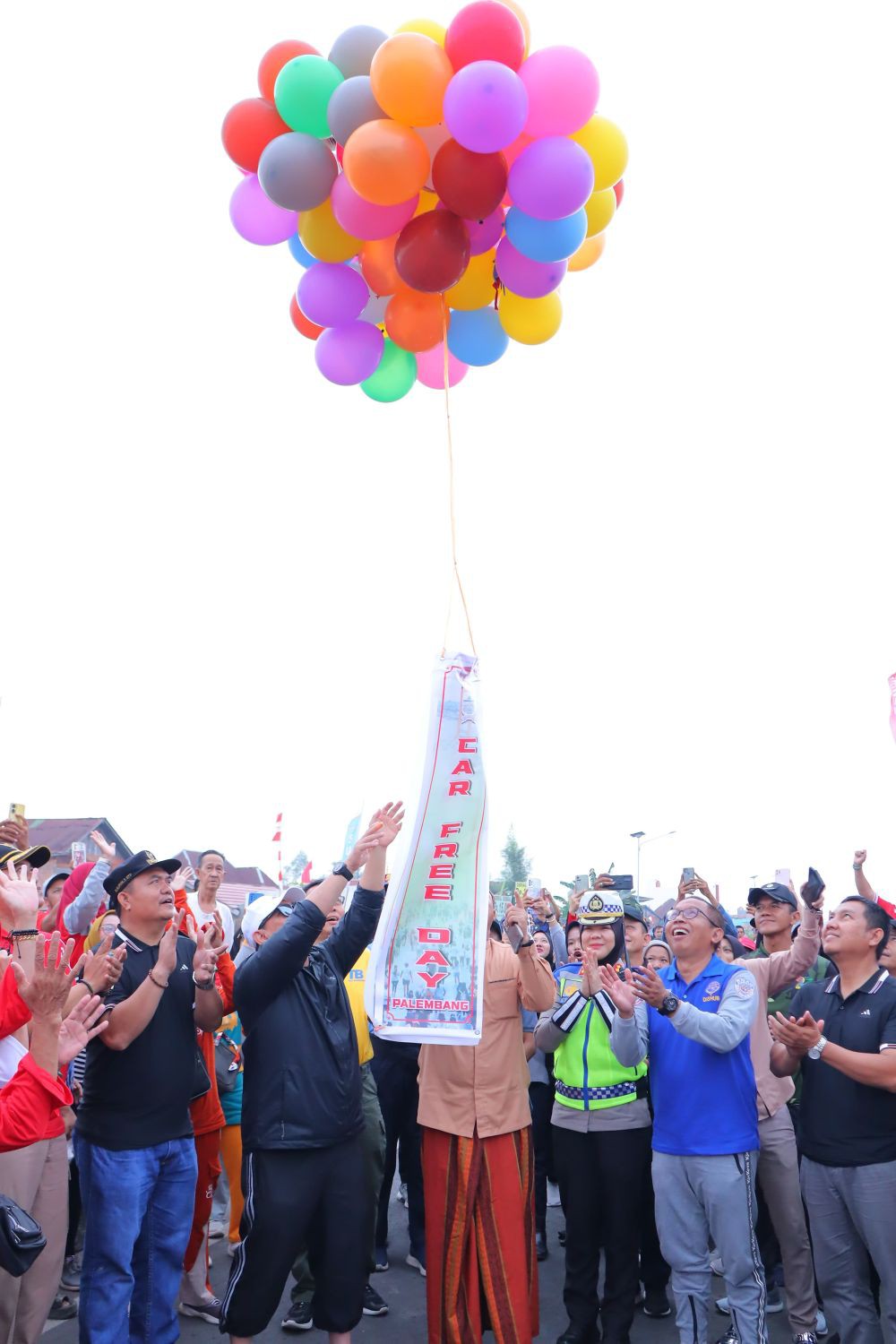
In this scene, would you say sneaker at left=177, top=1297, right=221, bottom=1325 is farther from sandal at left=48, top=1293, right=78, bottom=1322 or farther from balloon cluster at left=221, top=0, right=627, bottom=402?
balloon cluster at left=221, top=0, right=627, bottom=402

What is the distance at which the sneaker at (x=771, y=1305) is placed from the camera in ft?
15.2

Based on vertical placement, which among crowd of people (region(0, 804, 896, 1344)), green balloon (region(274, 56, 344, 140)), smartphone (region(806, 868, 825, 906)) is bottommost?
crowd of people (region(0, 804, 896, 1344))

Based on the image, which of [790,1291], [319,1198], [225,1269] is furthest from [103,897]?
[790,1291]

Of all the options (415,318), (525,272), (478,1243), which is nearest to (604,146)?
(525,272)

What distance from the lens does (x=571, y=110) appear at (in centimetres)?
303

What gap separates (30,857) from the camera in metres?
3.63

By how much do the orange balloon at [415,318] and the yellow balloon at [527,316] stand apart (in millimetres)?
239

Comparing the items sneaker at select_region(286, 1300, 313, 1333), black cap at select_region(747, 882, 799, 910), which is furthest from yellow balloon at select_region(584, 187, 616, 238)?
sneaker at select_region(286, 1300, 313, 1333)

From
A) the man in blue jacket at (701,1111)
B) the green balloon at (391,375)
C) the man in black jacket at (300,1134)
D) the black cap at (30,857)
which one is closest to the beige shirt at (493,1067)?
the man in blue jacket at (701,1111)

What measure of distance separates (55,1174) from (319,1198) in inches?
41.0

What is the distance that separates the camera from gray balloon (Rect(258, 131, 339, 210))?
A: 3.16 meters

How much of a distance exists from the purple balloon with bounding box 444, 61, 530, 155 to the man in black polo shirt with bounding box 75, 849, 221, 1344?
2.94 meters

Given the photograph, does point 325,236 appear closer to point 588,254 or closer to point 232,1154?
point 588,254

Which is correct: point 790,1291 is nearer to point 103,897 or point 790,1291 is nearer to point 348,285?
point 103,897
